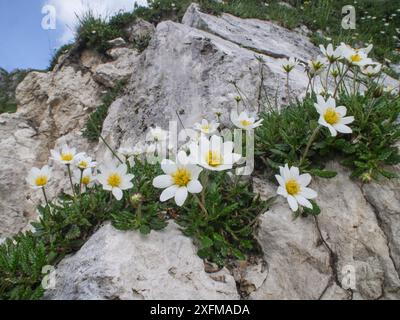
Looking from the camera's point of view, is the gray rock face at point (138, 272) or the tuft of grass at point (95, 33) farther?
the tuft of grass at point (95, 33)

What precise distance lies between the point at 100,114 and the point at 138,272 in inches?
184

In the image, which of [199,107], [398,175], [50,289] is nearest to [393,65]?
[199,107]

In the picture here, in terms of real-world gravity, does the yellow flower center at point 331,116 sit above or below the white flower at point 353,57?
below

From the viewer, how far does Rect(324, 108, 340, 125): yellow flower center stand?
241 centimetres

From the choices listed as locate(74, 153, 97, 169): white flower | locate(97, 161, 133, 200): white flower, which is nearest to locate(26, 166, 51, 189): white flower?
locate(74, 153, 97, 169): white flower

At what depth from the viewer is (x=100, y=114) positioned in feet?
21.4

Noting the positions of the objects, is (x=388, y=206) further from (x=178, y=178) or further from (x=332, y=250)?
(x=178, y=178)

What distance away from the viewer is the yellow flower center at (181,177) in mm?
2174

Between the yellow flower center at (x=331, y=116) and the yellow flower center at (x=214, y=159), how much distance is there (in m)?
0.79

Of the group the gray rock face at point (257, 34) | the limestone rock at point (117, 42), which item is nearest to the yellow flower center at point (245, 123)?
the gray rock face at point (257, 34)

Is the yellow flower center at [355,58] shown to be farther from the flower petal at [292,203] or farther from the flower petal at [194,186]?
the flower petal at [194,186]

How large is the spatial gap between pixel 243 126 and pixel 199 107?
181 cm

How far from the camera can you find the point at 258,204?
275cm
